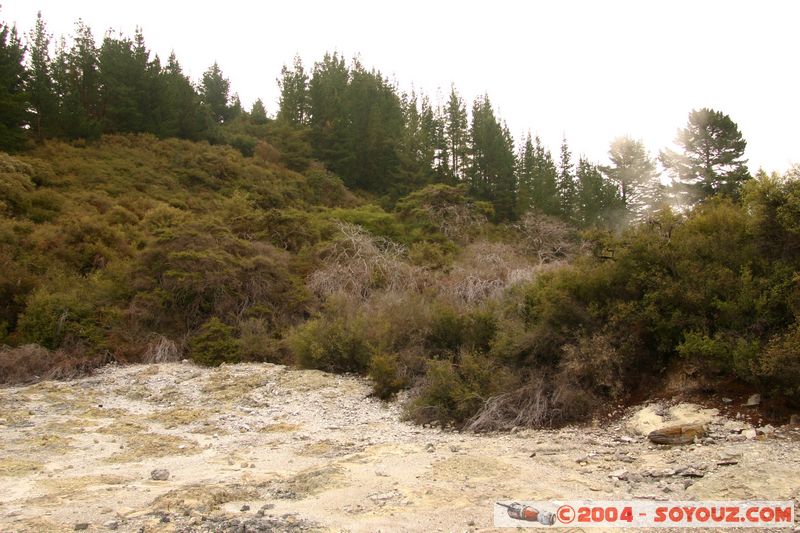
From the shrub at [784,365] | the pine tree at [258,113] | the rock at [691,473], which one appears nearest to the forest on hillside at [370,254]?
the shrub at [784,365]

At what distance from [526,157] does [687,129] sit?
21.3 meters

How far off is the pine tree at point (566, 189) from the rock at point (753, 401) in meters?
31.1

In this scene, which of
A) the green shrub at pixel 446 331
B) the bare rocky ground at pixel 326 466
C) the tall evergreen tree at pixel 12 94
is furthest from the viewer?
the tall evergreen tree at pixel 12 94

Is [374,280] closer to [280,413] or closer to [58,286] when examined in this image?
[280,413]

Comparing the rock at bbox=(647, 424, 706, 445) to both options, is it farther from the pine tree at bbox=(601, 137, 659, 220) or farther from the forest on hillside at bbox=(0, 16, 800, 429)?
the pine tree at bbox=(601, 137, 659, 220)

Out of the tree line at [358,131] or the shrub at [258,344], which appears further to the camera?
the tree line at [358,131]

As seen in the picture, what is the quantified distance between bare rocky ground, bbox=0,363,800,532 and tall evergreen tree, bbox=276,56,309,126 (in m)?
40.1

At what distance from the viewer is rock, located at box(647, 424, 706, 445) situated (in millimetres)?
7406

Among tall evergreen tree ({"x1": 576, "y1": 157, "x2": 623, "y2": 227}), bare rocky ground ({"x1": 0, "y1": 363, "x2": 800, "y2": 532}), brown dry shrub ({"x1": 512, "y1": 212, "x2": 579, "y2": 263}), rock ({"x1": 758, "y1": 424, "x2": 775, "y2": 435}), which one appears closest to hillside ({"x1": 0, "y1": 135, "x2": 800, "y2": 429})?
brown dry shrub ({"x1": 512, "y1": 212, "x2": 579, "y2": 263})

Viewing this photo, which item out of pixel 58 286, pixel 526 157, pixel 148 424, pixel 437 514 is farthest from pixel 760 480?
pixel 526 157

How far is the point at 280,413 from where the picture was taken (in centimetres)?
1136

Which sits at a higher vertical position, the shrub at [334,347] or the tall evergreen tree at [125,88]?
the tall evergreen tree at [125,88]

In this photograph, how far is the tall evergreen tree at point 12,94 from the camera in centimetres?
2642

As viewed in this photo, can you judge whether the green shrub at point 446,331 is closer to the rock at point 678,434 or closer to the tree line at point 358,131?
the rock at point 678,434
